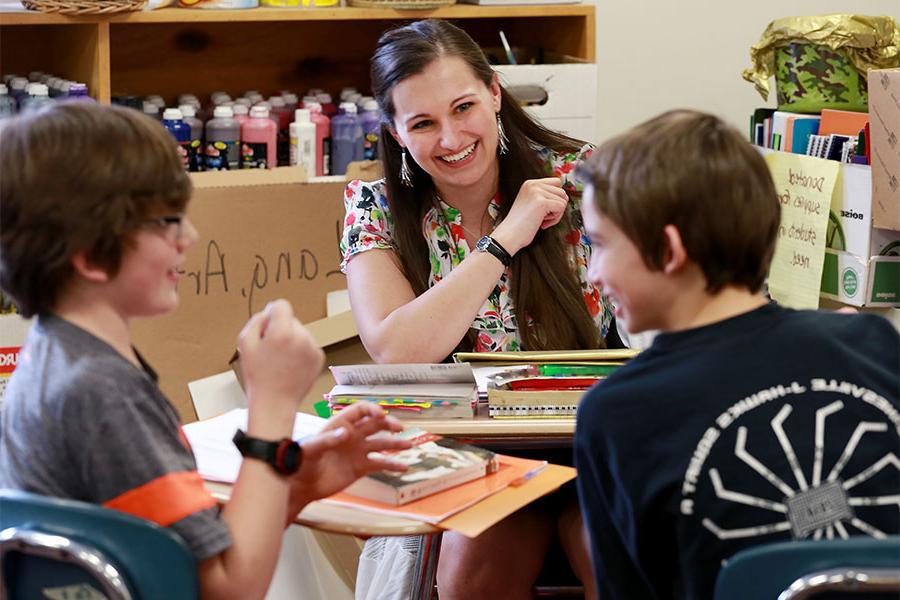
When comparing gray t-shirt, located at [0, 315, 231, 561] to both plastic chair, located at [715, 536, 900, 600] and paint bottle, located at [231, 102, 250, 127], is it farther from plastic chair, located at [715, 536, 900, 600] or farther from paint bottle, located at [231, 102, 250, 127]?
paint bottle, located at [231, 102, 250, 127]

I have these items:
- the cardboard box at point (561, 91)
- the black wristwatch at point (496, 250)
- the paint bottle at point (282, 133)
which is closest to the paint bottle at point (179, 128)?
the paint bottle at point (282, 133)

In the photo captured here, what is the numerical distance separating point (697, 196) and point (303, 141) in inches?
72.6

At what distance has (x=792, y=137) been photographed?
253 cm

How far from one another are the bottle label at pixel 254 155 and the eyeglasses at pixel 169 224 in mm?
1662

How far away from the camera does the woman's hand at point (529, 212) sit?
1951 mm

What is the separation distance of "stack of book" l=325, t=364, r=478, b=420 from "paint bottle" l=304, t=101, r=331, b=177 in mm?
1292

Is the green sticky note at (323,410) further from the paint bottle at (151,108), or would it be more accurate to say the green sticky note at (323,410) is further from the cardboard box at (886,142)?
the paint bottle at (151,108)

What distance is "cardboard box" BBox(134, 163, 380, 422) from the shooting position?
2732mm

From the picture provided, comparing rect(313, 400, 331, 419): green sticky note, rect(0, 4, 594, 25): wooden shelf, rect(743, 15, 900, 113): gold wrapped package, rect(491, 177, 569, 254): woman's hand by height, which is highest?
rect(0, 4, 594, 25): wooden shelf

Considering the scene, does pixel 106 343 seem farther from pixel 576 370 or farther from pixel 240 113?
pixel 240 113

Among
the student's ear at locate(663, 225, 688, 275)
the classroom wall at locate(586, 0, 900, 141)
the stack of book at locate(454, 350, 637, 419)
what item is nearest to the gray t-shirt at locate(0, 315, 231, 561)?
the student's ear at locate(663, 225, 688, 275)

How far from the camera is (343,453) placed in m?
1.33

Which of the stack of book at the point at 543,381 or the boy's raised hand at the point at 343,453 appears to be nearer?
the boy's raised hand at the point at 343,453

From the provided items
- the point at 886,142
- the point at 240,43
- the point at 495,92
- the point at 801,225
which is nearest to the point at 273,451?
the point at 495,92
